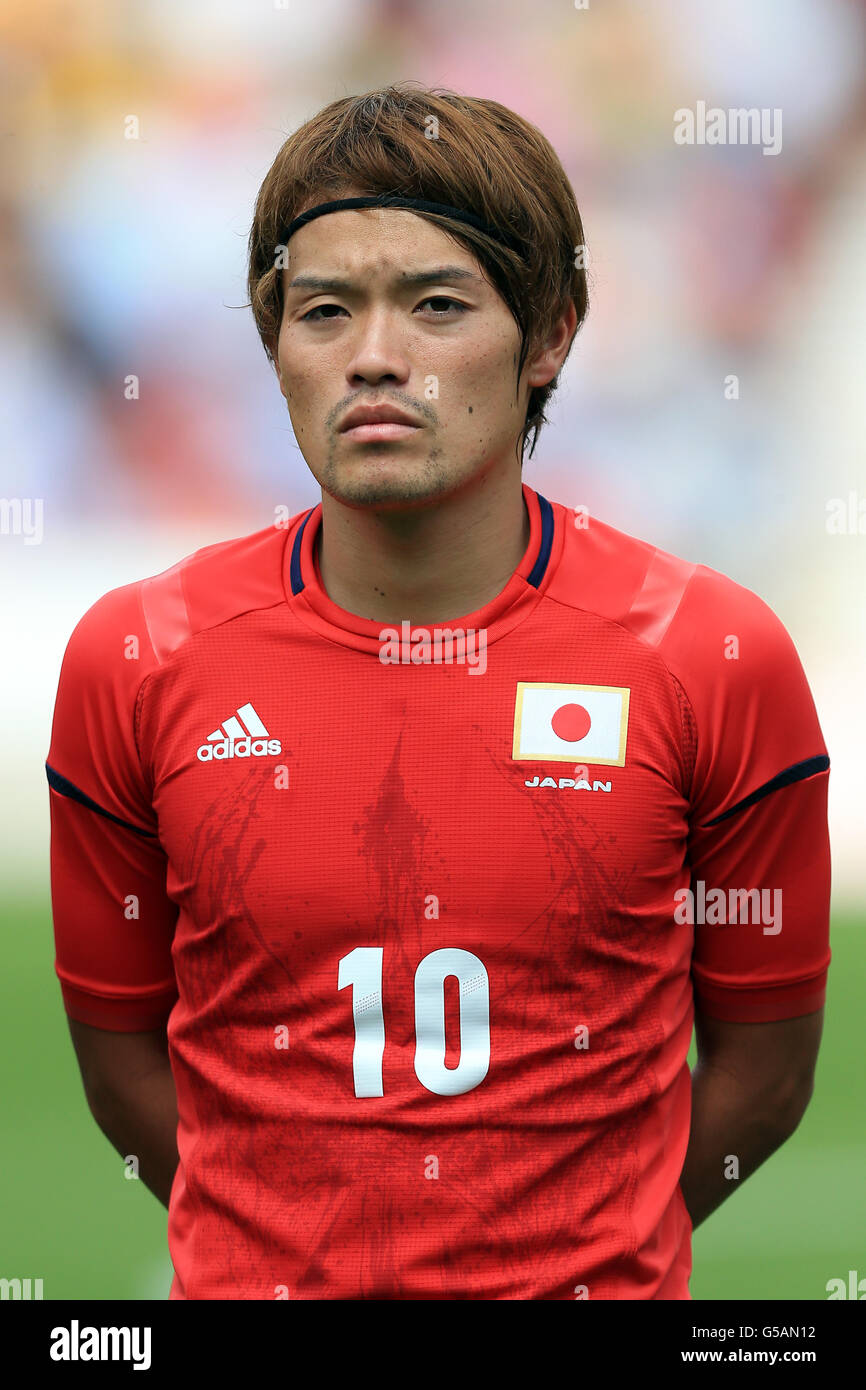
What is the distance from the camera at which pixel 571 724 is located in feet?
6.09

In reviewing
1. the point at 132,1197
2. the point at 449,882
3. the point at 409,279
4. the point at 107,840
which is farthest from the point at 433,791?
the point at 132,1197

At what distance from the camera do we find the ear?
2.06 m

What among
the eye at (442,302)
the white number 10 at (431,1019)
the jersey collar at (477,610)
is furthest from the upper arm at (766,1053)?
the eye at (442,302)

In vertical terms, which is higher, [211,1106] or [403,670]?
[403,670]

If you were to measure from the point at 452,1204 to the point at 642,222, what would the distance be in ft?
18.7

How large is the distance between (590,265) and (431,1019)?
554 cm

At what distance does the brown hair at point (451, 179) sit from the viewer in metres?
1.91

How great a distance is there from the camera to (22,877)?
6082 millimetres

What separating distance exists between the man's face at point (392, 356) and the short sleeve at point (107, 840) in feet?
1.22

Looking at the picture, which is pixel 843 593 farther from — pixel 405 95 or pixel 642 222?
pixel 405 95

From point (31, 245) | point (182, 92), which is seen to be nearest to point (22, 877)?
point (31, 245)

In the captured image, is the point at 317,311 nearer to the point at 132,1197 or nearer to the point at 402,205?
the point at 402,205

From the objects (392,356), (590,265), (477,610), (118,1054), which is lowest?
(118,1054)

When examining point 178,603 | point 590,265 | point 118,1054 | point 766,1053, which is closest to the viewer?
point 178,603
